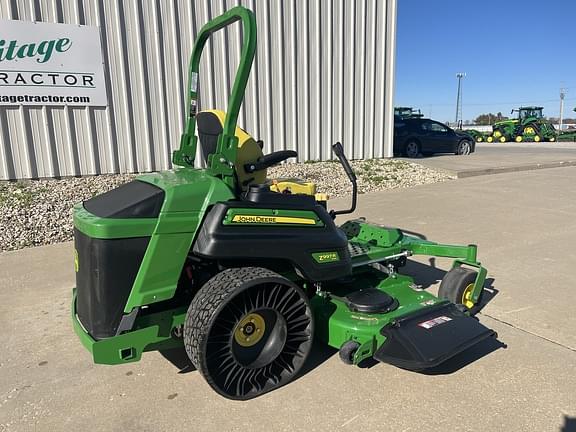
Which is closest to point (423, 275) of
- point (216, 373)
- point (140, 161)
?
point (216, 373)

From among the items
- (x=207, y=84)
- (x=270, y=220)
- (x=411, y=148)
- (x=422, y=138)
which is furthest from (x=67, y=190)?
(x=422, y=138)

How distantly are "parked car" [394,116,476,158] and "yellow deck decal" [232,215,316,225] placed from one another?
13775mm

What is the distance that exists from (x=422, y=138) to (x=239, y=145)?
1415cm

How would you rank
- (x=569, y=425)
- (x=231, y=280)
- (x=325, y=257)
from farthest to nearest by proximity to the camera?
(x=325, y=257) → (x=231, y=280) → (x=569, y=425)

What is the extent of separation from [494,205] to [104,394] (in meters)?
7.01

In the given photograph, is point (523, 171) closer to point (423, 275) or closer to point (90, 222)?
point (423, 275)

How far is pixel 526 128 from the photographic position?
27516mm

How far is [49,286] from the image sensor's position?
166 inches

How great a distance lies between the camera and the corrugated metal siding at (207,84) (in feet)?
24.8

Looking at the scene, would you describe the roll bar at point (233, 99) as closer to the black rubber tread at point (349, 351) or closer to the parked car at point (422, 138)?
the black rubber tread at point (349, 351)

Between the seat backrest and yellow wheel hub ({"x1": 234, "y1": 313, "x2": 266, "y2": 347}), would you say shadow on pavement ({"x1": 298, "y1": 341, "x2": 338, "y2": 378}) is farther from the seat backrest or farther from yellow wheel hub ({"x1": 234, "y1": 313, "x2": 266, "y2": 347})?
the seat backrest

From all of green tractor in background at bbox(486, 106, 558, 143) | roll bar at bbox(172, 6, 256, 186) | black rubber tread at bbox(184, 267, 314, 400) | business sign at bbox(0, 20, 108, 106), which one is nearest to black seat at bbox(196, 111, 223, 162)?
roll bar at bbox(172, 6, 256, 186)

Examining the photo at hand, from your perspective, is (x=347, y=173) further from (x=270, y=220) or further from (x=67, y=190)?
(x=67, y=190)

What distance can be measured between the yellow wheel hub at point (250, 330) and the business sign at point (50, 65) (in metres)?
6.70
